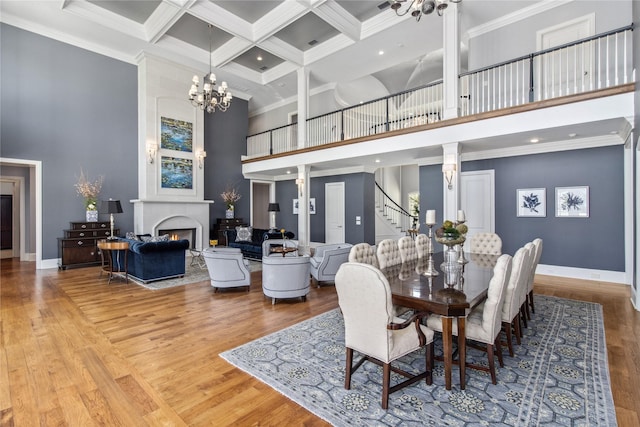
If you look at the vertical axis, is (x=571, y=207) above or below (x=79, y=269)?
above

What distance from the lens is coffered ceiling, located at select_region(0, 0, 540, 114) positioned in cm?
671

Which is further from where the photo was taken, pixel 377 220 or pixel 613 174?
pixel 377 220

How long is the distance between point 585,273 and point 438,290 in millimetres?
5483

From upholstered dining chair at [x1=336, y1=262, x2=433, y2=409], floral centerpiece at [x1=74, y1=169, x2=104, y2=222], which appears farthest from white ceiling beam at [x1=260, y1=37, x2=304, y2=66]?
upholstered dining chair at [x1=336, y1=262, x2=433, y2=409]

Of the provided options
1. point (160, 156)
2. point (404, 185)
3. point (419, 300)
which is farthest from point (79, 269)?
point (404, 185)

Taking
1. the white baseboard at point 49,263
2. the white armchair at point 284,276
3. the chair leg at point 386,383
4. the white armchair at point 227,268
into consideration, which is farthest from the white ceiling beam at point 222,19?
the chair leg at point 386,383

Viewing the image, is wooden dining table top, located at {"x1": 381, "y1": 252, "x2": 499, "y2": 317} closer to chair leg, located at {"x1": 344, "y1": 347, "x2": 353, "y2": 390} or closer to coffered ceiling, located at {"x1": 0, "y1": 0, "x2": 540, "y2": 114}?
chair leg, located at {"x1": 344, "y1": 347, "x2": 353, "y2": 390}

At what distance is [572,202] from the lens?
6184 millimetres

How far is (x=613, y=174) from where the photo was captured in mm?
5820

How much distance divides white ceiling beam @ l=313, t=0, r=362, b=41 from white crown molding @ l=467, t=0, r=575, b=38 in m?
2.63

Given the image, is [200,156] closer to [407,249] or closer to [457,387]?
[407,249]

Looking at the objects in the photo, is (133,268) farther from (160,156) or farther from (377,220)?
(377,220)

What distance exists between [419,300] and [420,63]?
9498 millimetres

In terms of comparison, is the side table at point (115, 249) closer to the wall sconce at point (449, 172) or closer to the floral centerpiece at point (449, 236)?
the floral centerpiece at point (449, 236)
